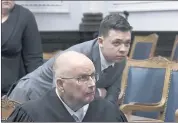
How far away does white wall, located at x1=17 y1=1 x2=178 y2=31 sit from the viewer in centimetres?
737

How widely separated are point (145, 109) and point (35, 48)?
918mm

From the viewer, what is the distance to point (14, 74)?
13.7 ft

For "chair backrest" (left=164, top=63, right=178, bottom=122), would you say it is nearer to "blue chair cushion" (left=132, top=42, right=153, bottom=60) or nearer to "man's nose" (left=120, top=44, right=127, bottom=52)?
"man's nose" (left=120, top=44, right=127, bottom=52)

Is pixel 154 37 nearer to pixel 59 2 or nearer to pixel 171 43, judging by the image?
pixel 171 43

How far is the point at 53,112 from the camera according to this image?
95.7 inches

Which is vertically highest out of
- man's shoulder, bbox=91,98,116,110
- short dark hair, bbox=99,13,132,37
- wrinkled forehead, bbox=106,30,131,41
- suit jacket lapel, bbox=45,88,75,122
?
short dark hair, bbox=99,13,132,37

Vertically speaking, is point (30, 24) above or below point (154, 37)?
above

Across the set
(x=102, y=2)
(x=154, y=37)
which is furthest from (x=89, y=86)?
(x=102, y=2)

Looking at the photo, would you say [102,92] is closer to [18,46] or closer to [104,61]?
[104,61]

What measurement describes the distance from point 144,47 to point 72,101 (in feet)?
14.0

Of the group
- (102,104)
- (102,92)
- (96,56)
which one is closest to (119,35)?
(96,56)

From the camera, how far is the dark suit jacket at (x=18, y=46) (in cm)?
404

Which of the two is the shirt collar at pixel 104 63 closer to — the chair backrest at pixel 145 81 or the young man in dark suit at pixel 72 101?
the young man in dark suit at pixel 72 101

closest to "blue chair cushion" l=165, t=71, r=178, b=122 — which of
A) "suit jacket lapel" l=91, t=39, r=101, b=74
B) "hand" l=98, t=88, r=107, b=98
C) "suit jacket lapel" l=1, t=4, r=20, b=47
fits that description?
"hand" l=98, t=88, r=107, b=98
